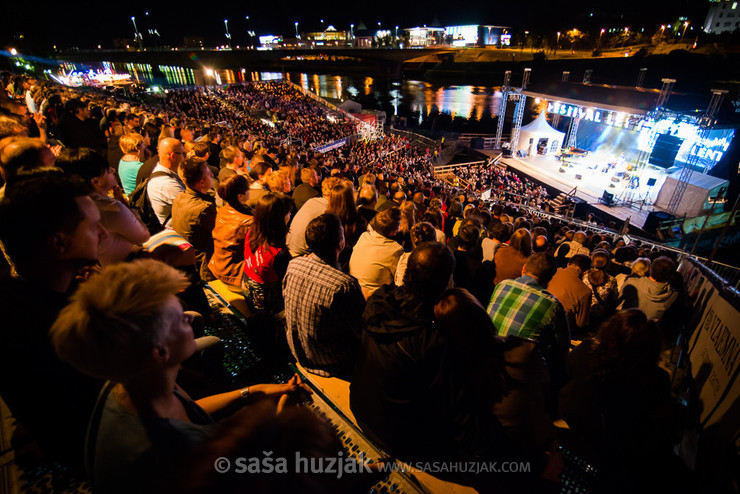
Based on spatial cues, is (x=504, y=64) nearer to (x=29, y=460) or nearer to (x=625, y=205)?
(x=625, y=205)

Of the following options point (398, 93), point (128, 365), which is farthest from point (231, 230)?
point (398, 93)

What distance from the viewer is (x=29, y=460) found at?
5.52ft

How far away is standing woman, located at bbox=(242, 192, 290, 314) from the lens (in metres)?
2.77

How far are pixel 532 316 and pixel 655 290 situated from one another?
2747mm

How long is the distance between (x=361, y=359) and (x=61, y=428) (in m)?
1.38

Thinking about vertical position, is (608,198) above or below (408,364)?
below

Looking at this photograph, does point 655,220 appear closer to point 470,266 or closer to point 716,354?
point 716,354

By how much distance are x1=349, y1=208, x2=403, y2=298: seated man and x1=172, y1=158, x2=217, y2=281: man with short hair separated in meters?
1.64

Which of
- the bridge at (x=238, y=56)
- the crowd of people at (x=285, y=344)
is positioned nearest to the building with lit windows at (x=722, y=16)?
the bridge at (x=238, y=56)

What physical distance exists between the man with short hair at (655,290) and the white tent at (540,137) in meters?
20.7

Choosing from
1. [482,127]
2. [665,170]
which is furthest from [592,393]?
[482,127]

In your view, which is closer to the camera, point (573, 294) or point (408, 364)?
point (408, 364)

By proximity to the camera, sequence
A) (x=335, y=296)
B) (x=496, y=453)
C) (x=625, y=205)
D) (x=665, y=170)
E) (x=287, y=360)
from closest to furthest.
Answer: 1. (x=496, y=453)
2. (x=335, y=296)
3. (x=287, y=360)
4. (x=625, y=205)
5. (x=665, y=170)

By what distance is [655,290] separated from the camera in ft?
13.0
